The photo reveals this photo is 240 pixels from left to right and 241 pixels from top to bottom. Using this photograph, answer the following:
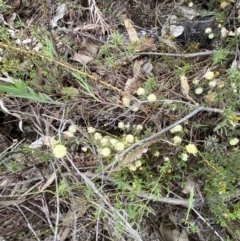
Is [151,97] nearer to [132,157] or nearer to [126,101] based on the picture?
[126,101]

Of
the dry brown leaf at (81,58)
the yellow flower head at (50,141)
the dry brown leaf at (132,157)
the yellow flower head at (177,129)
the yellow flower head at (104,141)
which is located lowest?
the dry brown leaf at (132,157)

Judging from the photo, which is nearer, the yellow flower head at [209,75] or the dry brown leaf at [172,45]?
the yellow flower head at [209,75]

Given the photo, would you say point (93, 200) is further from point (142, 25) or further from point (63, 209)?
point (142, 25)

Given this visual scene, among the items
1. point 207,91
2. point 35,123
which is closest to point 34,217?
point 35,123

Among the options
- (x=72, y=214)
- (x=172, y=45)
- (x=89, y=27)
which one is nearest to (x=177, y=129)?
(x=172, y=45)

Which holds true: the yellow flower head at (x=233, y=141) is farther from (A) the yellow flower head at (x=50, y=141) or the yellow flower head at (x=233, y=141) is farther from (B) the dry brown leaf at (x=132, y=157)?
(A) the yellow flower head at (x=50, y=141)

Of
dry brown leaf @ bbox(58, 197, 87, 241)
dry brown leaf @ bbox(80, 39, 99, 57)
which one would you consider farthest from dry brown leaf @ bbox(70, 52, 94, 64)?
dry brown leaf @ bbox(58, 197, 87, 241)

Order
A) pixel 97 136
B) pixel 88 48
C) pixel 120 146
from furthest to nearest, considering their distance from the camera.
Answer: pixel 88 48, pixel 97 136, pixel 120 146

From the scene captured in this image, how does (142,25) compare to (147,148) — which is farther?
(142,25)

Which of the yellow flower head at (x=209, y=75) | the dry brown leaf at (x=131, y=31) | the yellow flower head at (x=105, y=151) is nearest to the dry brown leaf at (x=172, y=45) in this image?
the dry brown leaf at (x=131, y=31)

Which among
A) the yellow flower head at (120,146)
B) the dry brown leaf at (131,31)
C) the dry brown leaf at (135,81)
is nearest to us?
the yellow flower head at (120,146)

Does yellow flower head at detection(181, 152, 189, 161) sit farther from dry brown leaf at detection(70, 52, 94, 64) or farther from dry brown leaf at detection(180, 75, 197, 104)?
dry brown leaf at detection(70, 52, 94, 64)
